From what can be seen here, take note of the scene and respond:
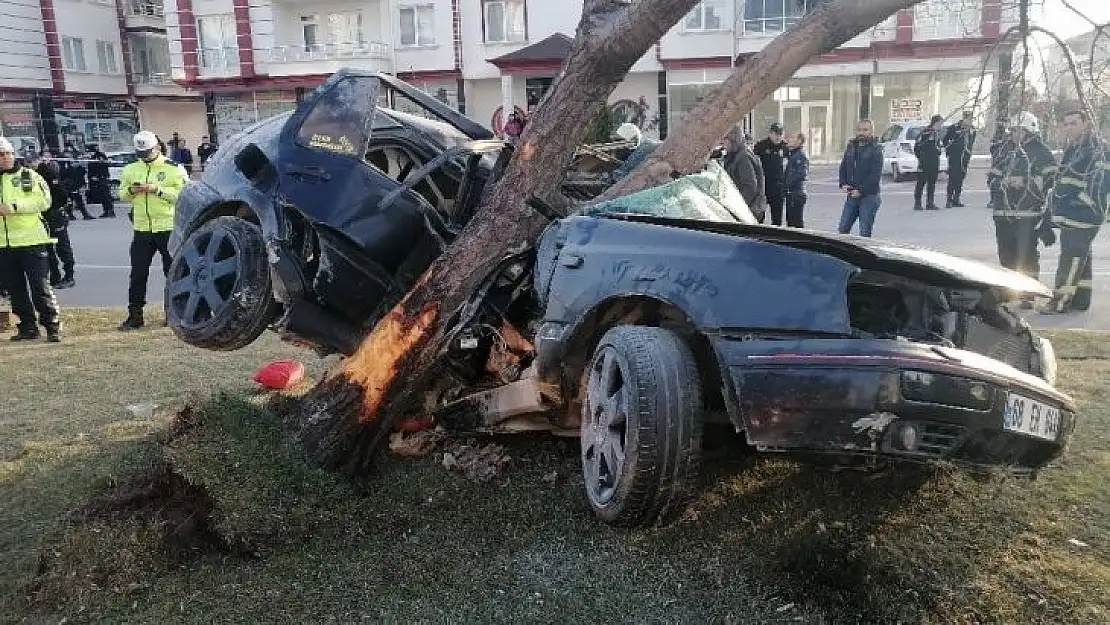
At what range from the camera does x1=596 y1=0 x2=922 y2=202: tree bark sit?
12.5ft

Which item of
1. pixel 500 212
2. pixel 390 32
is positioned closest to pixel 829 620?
pixel 500 212

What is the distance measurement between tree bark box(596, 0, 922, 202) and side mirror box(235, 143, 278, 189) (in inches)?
64.3

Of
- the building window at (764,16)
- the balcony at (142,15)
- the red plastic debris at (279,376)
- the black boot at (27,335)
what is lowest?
the black boot at (27,335)

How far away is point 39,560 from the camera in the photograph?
312 cm

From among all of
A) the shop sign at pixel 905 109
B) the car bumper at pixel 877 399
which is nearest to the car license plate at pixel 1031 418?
the car bumper at pixel 877 399

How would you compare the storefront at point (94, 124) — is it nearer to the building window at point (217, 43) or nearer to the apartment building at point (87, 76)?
the apartment building at point (87, 76)

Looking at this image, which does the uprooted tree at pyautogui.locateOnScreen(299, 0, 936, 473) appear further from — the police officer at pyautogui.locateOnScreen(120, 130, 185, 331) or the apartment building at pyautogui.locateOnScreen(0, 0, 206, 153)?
the apartment building at pyautogui.locateOnScreen(0, 0, 206, 153)

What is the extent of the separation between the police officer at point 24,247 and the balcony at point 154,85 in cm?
3379

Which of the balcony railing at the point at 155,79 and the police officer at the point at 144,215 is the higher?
the balcony railing at the point at 155,79

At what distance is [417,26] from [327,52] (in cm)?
371

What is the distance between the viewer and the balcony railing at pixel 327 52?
31312 millimetres

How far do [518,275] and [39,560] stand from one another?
6.99 feet

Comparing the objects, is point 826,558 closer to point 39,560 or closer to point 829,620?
point 829,620

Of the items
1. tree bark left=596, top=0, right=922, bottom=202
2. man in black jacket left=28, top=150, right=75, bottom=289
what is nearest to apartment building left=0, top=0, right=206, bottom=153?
man in black jacket left=28, top=150, right=75, bottom=289
